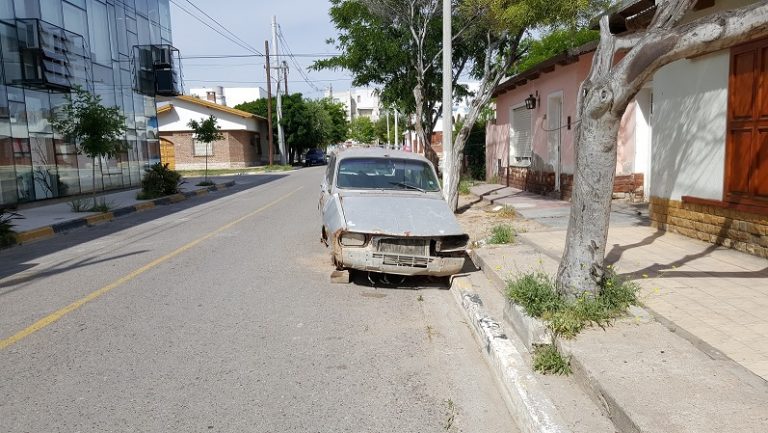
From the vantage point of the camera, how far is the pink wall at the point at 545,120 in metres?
13.0

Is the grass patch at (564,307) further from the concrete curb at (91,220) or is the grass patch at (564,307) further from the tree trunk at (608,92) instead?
the concrete curb at (91,220)

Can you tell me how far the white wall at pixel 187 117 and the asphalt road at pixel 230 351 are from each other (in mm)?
35420

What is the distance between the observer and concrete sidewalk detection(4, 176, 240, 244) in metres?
11.5

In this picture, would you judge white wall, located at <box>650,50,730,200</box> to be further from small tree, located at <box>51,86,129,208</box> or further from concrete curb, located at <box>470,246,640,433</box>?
small tree, located at <box>51,86,129,208</box>

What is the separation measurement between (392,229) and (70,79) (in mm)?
15764

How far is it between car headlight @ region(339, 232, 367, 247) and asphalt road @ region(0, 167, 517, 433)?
579 mm

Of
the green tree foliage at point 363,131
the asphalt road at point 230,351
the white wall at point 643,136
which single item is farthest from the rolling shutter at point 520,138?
the green tree foliage at point 363,131

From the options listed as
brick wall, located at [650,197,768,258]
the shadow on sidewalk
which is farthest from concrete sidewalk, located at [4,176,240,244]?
brick wall, located at [650,197,768,258]

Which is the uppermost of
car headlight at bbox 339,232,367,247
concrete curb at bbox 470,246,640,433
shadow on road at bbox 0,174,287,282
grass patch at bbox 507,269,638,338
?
car headlight at bbox 339,232,367,247

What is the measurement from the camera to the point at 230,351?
4633 millimetres

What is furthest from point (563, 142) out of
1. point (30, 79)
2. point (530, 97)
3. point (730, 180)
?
point (30, 79)

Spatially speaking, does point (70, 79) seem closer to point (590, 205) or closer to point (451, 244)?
point (451, 244)

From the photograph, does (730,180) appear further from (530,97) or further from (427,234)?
(530,97)

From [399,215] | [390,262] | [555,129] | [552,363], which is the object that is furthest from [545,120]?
[552,363]
